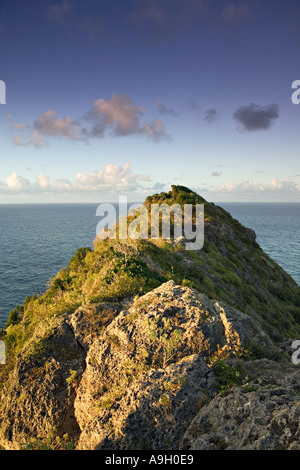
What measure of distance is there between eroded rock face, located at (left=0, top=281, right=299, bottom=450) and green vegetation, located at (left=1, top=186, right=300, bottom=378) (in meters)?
0.58

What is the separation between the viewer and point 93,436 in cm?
912

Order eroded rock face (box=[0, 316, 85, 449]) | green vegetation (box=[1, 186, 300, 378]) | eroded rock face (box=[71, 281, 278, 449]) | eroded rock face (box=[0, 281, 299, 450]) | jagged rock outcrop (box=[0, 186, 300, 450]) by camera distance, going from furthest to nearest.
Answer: green vegetation (box=[1, 186, 300, 378])
eroded rock face (box=[0, 316, 85, 449])
eroded rock face (box=[71, 281, 278, 449])
jagged rock outcrop (box=[0, 186, 300, 450])
eroded rock face (box=[0, 281, 299, 450])

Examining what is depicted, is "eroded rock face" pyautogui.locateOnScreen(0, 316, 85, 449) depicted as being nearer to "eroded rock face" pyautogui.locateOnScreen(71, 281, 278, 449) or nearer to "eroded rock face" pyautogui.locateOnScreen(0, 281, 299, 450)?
"eroded rock face" pyautogui.locateOnScreen(0, 281, 299, 450)

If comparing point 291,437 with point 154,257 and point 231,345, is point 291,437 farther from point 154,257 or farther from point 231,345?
point 154,257

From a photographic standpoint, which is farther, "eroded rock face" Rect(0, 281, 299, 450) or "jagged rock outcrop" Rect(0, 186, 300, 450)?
"jagged rock outcrop" Rect(0, 186, 300, 450)

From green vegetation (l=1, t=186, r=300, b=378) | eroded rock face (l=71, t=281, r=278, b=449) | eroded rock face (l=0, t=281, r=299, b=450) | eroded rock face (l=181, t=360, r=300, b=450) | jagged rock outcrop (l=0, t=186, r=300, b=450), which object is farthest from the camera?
green vegetation (l=1, t=186, r=300, b=378)

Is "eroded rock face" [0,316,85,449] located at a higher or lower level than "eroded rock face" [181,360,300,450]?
lower

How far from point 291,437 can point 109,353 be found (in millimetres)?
7134

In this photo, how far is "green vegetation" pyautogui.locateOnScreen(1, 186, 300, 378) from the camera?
649 inches

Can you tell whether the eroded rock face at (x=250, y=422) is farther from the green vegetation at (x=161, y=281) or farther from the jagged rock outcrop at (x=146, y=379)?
the green vegetation at (x=161, y=281)

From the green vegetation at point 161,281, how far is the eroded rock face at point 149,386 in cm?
58

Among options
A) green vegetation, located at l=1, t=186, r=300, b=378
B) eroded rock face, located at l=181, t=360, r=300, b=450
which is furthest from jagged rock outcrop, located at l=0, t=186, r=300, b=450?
green vegetation, located at l=1, t=186, r=300, b=378

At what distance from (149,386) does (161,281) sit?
32.0ft

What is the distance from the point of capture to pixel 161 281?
19.5 metres
